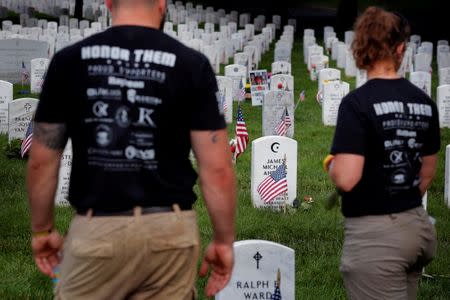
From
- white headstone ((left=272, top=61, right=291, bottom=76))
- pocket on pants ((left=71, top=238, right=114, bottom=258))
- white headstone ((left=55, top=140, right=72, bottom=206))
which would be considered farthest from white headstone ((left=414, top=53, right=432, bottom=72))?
pocket on pants ((left=71, top=238, right=114, bottom=258))

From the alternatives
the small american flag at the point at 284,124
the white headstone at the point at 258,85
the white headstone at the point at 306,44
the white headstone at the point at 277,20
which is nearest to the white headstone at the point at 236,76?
the white headstone at the point at 258,85

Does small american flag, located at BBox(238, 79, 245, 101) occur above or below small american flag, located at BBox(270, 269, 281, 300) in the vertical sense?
above

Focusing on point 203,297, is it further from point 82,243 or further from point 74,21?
point 74,21

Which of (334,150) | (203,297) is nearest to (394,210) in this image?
(334,150)

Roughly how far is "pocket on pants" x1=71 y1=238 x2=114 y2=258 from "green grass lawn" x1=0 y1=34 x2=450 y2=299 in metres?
0.54

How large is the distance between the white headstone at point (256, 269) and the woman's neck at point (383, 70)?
179cm

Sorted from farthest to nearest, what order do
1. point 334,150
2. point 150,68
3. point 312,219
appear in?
point 312,219 < point 334,150 < point 150,68

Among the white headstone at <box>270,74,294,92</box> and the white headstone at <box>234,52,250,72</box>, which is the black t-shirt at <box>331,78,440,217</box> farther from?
the white headstone at <box>234,52,250,72</box>

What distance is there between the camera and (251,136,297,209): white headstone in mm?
10398

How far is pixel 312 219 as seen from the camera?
10.0 m

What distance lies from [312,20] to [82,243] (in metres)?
42.6

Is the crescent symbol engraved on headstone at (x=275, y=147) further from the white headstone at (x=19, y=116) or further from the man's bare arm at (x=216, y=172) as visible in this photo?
the man's bare arm at (x=216, y=172)

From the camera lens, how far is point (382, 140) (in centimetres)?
468

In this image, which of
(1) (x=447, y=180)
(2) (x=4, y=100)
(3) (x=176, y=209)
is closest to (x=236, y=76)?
(2) (x=4, y=100)
